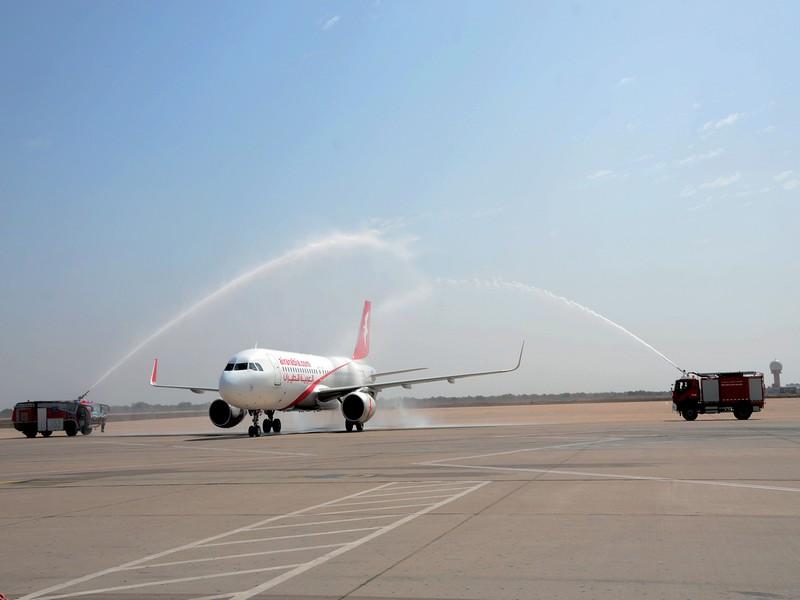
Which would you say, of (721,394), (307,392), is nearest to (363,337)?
(307,392)

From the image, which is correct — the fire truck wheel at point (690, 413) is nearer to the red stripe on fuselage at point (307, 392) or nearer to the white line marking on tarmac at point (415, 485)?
the red stripe on fuselage at point (307, 392)

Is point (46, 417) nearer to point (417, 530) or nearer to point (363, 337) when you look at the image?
point (363, 337)

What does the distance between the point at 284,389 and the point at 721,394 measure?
25311mm

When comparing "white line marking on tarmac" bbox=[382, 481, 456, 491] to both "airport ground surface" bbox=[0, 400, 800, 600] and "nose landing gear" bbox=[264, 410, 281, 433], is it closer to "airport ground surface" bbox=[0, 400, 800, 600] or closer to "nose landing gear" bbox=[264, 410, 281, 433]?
"airport ground surface" bbox=[0, 400, 800, 600]

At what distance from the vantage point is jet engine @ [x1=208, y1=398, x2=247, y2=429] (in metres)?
44.0

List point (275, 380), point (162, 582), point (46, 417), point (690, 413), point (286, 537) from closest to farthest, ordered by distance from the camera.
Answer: point (162, 582), point (286, 537), point (275, 380), point (690, 413), point (46, 417)

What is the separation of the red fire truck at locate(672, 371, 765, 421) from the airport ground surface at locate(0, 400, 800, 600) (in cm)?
2921

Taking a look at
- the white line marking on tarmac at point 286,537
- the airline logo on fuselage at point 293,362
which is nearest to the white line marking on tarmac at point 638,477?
the white line marking on tarmac at point 286,537

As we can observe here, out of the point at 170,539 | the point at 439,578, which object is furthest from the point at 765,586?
the point at 170,539

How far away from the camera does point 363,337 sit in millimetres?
62406

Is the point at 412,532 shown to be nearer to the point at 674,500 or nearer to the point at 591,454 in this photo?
the point at 674,500

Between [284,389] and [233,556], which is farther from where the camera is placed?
[284,389]

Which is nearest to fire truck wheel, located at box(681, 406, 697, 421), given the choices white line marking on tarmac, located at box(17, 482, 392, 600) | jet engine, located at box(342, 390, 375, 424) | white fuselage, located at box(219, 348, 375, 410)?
jet engine, located at box(342, 390, 375, 424)

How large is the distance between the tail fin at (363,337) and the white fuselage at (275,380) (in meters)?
10.5
